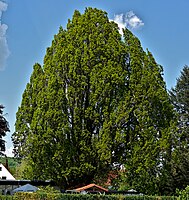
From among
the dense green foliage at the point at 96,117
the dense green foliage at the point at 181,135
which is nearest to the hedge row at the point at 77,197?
the dense green foliage at the point at 96,117

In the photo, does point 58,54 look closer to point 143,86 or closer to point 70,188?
point 143,86

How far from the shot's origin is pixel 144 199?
926 inches

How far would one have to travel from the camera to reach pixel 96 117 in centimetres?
3028

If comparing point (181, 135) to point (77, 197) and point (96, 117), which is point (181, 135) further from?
point (77, 197)

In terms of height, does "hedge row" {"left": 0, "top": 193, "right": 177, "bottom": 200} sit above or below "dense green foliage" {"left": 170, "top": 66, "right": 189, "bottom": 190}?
below

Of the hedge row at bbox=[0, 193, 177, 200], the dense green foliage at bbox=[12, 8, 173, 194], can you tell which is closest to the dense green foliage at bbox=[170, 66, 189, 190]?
the dense green foliage at bbox=[12, 8, 173, 194]

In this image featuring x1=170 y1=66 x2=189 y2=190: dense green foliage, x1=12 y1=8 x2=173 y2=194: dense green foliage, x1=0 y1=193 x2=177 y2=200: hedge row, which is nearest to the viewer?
x1=0 y1=193 x2=177 y2=200: hedge row

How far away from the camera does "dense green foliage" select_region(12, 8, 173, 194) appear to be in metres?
29.9

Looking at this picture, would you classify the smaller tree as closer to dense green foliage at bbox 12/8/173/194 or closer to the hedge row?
dense green foliage at bbox 12/8/173/194

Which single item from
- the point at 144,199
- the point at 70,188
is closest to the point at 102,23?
the point at 70,188

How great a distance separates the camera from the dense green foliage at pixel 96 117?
98.2 ft

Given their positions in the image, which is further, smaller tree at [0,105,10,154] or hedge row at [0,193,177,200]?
smaller tree at [0,105,10,154]

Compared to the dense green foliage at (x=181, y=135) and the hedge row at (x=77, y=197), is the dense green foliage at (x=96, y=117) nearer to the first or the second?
the dense green foliage at (x=181, y=135)

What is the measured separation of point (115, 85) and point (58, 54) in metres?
4.82
